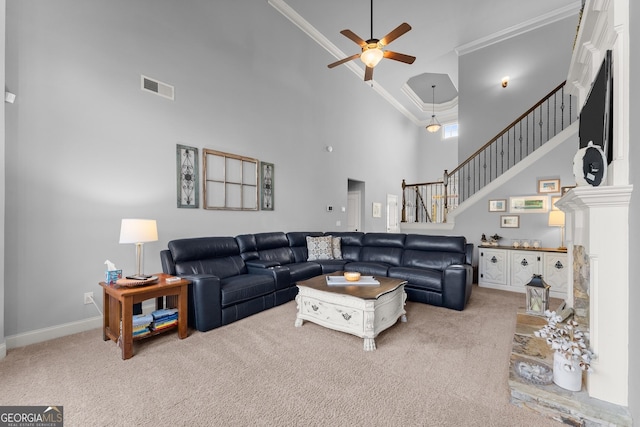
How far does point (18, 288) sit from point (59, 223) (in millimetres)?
669

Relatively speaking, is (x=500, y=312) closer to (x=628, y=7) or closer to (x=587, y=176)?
(x=587, y=176)

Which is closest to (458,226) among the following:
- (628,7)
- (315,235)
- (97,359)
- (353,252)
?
(353,252)

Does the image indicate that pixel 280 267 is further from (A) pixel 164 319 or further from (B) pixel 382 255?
(B) pixel 382 255

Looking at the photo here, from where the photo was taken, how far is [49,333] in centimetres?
278

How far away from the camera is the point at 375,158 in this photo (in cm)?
835

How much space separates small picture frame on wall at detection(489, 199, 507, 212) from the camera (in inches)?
209

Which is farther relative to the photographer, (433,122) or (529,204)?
(433,122)

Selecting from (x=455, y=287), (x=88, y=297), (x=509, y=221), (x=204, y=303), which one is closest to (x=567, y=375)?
(x=455, y=287)

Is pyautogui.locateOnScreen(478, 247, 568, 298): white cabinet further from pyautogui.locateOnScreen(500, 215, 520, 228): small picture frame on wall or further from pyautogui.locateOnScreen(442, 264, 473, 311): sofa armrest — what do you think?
pyautogui.locateOnScreen(442, 264, 473, 311): sofa armrest

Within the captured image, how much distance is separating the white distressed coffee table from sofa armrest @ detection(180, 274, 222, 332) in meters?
0.89

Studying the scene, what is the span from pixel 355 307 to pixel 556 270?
3.82 m

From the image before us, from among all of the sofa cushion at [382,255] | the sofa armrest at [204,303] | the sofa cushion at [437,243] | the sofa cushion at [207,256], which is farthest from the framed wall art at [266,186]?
the sofa cushion at [437,243]

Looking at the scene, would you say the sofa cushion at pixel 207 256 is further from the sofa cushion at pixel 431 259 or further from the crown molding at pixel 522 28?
the crown molding at pixel 522 28

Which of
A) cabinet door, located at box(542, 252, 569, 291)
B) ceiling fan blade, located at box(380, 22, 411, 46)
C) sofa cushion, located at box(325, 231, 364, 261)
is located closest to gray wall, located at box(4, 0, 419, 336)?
sofa cushion, located at box(325, 231, 364, 261)
